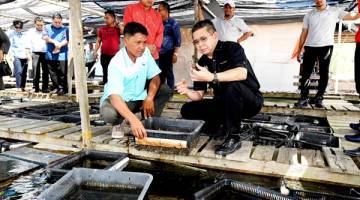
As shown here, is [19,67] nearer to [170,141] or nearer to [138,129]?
[138,129]

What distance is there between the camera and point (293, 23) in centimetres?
963

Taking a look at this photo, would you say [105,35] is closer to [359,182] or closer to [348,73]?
[359,182]

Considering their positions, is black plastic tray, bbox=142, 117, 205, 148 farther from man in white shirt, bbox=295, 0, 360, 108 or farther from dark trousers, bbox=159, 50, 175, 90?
man in white shirt, bbox=295, 0, 360, 108

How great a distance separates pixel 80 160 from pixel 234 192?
1534 millimetres

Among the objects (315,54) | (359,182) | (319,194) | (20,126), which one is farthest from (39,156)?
(315,54)


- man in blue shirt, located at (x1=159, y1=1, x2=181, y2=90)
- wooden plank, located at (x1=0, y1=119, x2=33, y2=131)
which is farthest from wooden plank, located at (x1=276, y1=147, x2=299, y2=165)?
wooden plank, located at (x1=0, y1=119, x2=33, y2=131)

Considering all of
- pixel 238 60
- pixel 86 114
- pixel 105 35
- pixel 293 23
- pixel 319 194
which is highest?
pixel 293 23

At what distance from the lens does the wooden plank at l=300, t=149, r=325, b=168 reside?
2.45 metres

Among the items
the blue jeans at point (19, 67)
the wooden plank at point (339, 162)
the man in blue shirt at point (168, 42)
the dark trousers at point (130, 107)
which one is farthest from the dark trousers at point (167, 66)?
the blue jeans at point (19, 67)

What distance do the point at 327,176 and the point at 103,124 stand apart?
282 centimetres

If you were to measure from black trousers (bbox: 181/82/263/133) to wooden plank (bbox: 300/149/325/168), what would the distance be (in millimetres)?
647

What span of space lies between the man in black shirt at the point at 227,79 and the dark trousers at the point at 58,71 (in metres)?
4.76

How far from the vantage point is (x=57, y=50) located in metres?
6.56

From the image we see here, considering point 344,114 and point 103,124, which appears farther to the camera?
point 344,114
